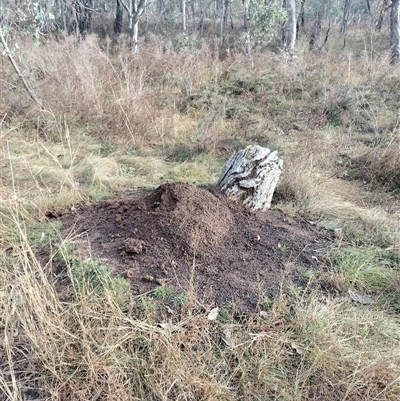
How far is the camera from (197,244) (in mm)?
2350

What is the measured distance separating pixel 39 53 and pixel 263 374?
695cm

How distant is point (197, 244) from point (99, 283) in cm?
69

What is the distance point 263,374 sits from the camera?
1.65 metres

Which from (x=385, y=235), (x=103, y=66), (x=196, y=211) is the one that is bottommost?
(x=385, y=235)

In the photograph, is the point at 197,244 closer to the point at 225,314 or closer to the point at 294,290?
the point at 225,314

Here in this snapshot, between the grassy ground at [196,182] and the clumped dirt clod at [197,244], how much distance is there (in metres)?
0.13

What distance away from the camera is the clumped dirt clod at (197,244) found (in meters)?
2.12

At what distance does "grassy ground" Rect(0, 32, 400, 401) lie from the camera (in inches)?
63.7

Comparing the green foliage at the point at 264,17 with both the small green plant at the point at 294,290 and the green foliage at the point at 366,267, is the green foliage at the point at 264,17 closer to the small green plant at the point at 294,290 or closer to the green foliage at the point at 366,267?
the green foliage at the point at 366,267

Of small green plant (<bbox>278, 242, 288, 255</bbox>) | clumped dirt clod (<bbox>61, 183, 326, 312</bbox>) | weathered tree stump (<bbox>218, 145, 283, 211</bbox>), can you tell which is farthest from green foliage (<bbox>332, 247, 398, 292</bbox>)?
weathered tree stump (<bbox>218, 145, 283, 211</bbox>)

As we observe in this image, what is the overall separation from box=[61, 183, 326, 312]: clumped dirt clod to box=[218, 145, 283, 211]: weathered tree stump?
16 cm

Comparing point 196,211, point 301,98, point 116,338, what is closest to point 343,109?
point 301,98

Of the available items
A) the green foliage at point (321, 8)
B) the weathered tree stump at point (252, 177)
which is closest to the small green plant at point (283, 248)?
the weathered tree stump at point (252, 177)

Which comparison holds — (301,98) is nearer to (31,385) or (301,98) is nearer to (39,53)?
(39,53)
